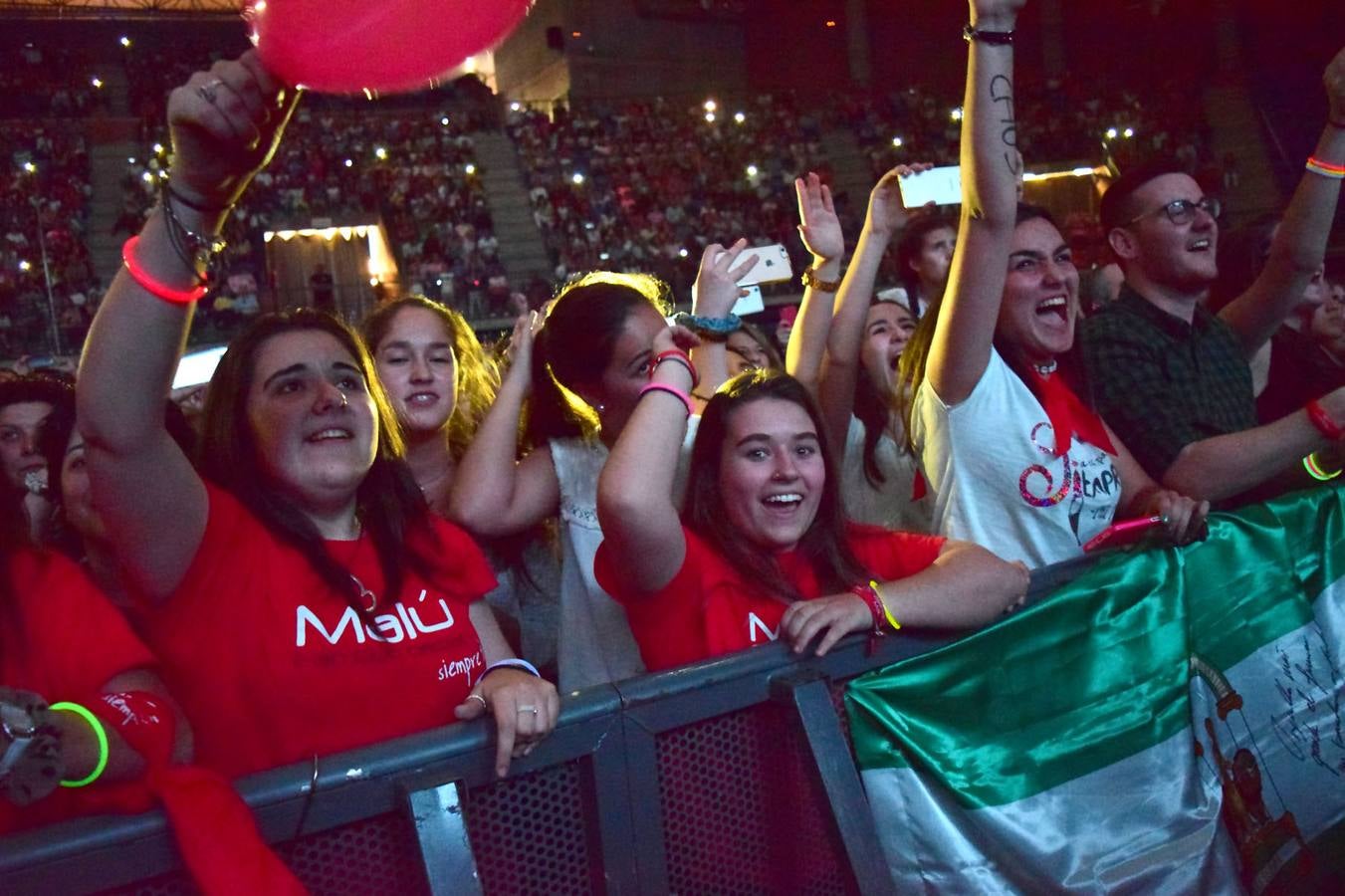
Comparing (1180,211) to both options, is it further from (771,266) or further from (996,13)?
(771,266)

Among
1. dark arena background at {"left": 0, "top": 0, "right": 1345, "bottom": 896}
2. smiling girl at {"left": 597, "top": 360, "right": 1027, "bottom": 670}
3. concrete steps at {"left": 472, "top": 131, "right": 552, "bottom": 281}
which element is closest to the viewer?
smiling girl at {"left": 597, "top": 360, "right": 1027, "bottom": 670}

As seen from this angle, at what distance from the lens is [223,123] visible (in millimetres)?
1112

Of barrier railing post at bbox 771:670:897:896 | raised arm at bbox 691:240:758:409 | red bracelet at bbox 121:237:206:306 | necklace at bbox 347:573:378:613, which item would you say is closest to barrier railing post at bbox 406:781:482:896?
necklace at bbox 347:573:378:613

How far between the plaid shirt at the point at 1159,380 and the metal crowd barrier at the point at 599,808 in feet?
3.38

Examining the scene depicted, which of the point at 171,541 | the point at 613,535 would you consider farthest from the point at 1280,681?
the point at 171,541

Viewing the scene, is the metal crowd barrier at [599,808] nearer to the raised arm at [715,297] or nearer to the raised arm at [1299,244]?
the raised arm at [715,297]

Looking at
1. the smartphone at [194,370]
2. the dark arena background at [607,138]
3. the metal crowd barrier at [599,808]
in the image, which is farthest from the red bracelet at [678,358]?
the dark arena background at [607,138]

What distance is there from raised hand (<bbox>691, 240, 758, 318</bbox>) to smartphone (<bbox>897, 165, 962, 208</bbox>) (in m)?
0.75

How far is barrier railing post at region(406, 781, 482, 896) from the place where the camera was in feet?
4.00

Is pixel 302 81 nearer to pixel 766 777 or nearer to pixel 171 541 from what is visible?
pixel 171 541

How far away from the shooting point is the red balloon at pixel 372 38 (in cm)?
109

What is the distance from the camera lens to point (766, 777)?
5.17 feet

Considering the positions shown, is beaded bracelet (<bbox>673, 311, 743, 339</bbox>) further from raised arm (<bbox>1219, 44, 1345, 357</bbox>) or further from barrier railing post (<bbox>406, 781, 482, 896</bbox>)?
raised arm (<bbox>1219, 44, 1345, 357</bbox>)

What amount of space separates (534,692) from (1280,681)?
1.62 meters
